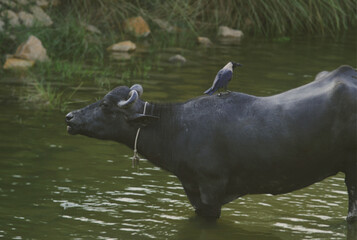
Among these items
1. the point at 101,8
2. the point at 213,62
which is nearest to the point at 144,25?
the point at 101,8

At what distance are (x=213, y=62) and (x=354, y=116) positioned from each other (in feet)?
25.2

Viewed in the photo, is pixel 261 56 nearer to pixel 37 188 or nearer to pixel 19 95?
pixel 19 95

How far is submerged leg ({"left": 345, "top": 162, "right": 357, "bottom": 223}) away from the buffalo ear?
5.69 feet

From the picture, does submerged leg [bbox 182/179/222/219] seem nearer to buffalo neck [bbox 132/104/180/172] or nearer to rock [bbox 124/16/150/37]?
buffalo neck [bbox 132/104/180/172]

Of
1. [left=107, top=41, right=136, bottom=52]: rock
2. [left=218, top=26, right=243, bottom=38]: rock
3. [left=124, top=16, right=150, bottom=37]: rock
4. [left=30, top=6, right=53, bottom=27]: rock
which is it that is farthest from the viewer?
[left=218, top=26, right=243, bottom=38]: rock

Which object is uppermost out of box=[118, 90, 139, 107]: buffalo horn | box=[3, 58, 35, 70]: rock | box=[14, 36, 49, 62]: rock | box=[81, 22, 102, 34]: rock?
box=[81, 22, 102, 34]: rock

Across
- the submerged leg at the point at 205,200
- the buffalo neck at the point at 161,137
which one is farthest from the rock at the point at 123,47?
the submerged leg at the point at 205,200

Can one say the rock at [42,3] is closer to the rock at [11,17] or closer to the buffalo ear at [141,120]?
the rock at [11,17]

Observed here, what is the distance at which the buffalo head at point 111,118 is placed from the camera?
681 cm

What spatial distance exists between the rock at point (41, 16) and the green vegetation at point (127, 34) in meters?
0.13

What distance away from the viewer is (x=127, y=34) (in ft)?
50.6

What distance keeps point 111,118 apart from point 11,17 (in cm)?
732

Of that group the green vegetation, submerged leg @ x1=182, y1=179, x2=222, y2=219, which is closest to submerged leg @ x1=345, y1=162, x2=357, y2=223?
submerged leg @ x1=182, y1=179, x2=222, y2=219

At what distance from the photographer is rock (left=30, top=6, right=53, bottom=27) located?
1403 cm
